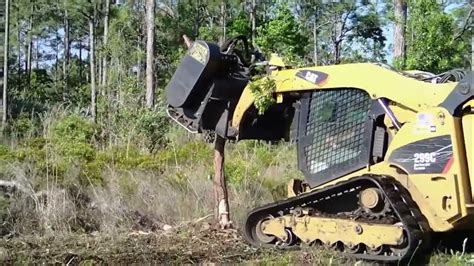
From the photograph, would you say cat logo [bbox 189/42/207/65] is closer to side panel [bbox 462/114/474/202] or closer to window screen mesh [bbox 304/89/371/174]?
window screen mesh [bbox 304/89/371/174]

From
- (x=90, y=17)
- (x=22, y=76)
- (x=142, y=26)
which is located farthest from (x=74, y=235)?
(x=22, y=76)

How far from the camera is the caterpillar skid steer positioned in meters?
6.61

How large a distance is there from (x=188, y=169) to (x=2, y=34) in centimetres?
3607

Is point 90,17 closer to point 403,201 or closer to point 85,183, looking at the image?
point 85,183

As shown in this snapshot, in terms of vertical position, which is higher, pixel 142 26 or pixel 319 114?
pixel 142 26

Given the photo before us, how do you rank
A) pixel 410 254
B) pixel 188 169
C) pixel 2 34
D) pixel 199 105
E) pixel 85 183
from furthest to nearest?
pixel 2 34, pixel 188 169, pixel 85 183, pixel 199 105, pixel 410 254

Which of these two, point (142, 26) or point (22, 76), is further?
point (22, 76)

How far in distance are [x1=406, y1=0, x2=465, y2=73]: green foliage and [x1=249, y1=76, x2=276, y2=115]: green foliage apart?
864 centimetres

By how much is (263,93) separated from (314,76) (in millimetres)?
573

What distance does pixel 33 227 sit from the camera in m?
8.55

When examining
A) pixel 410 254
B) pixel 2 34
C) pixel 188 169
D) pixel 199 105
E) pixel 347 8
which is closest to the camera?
pixel 410 254

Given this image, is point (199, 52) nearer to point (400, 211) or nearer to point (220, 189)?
point (220, 189)

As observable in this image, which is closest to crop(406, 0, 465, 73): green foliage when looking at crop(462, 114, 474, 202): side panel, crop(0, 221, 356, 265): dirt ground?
crop(0, 221, 356, 265): dirt ground

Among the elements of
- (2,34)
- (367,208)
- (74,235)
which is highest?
(2,34)
